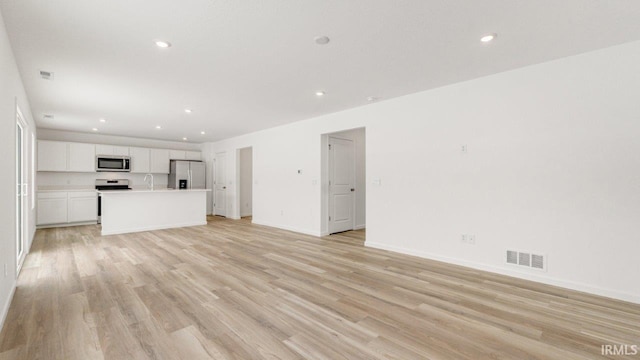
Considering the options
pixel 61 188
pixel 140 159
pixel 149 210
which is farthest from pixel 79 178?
pixel 149 210

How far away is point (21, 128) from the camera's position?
4.49 meters

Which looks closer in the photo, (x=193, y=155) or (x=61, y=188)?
(x=61, y=188)

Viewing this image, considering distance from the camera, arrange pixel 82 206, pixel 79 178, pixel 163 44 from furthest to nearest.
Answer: pixel 79 178, pixel 82 206, pixel 163 44

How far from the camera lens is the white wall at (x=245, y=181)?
8685 millimetres

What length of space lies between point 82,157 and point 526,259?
9761 millimetres

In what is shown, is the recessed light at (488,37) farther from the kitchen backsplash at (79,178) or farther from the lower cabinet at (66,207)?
the kitchen backsplash at (79,178)

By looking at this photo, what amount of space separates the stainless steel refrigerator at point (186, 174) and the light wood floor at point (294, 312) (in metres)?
4.83

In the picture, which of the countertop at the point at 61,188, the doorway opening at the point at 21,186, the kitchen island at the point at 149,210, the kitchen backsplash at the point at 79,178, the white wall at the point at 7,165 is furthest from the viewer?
the kitchen backsplash at the point at 79,178

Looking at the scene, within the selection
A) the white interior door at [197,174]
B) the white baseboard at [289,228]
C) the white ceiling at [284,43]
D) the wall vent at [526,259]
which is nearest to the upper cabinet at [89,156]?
the white interior door at [197,174]

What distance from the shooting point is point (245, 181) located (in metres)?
8.75

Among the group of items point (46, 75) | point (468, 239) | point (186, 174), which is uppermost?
point (46, 75)

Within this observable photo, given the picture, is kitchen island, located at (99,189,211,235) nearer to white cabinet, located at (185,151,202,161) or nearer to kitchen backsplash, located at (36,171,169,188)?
kitchen backsplash, located at (36,171,169,188)

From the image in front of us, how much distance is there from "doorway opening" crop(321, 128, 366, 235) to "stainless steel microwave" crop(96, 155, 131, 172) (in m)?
6.09

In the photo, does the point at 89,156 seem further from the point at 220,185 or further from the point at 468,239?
the point at 468,239
